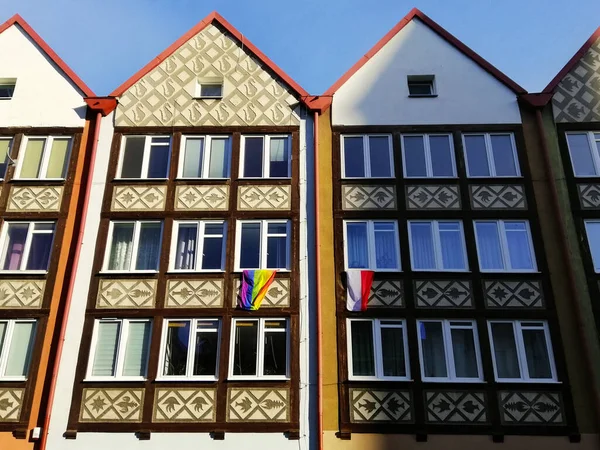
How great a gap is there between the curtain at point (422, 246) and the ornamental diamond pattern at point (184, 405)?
7.49 metres

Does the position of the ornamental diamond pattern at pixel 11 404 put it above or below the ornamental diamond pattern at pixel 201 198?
below

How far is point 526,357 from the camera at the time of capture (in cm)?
1775

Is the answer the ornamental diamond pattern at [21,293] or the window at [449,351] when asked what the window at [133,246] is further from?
the window at [449,351]

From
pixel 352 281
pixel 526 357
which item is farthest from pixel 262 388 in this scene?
pixel 526 357

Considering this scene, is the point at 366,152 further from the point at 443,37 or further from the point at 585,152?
the point at 585,152

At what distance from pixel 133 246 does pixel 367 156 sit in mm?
8466

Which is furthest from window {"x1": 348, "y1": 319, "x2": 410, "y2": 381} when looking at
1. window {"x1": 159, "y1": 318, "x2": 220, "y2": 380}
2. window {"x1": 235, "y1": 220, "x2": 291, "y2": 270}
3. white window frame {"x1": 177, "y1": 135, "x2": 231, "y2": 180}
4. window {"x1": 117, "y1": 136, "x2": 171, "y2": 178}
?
window {"x1": 117, "y1": 136, "x2": 171, "y2": 178}

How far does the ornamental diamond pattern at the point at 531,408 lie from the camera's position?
16750 millimetres

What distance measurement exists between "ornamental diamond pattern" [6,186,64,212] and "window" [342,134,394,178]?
973cm

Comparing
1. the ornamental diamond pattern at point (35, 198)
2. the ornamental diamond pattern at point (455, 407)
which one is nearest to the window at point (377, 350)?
the ornamental diamond pattern at point (455, 407)

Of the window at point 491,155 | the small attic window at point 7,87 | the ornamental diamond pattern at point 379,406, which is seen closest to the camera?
the ornamental diamond pattern at point 379,406

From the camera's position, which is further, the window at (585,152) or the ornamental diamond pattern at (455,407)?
the window at (585,152)

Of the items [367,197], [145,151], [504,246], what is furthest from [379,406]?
[145,151]

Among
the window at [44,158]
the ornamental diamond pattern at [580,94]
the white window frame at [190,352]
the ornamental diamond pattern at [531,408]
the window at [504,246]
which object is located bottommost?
the ornamental diamond pattern at [531,408]
